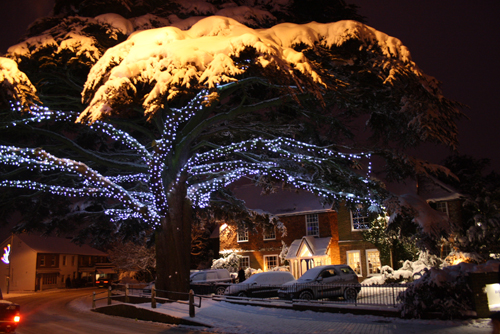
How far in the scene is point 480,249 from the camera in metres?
25.7

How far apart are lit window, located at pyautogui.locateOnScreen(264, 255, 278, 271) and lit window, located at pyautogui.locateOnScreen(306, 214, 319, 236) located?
3.96 metres

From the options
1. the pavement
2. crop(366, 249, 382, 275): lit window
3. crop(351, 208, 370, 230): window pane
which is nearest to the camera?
the pavement

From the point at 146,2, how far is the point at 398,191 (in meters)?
22.6

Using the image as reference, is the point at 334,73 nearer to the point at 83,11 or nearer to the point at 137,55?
the point at 137,55

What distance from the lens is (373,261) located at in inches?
1171

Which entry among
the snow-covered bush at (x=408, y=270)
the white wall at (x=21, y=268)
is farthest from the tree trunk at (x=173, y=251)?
the white wall at (x=21, y=268)

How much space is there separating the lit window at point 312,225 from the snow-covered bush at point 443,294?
20.4m

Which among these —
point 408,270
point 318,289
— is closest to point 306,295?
point 318,289

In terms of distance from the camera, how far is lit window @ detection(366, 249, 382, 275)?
96.8 ft

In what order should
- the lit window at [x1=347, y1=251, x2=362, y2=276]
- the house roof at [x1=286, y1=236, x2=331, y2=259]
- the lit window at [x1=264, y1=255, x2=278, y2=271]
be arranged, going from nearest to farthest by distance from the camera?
1. the lit window at [x1=347, y1=251, x2=362, y2=276]
2. the house roof at [x1=286, y1=236, x2=331, y2=259]
3. the lit window at [x1=264, y1=255, x2=278, y2=271]

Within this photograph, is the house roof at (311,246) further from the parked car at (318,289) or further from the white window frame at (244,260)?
the parked car at (318,289)

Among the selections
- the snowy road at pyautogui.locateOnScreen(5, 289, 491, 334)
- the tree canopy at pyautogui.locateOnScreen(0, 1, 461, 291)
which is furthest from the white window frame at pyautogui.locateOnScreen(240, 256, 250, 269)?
the snowy road at pyautogui.locateOnScreen(5, 289, 491, 334)

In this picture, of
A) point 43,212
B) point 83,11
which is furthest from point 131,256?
point 83,11

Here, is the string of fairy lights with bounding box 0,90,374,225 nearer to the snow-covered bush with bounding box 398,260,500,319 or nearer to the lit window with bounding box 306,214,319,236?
the snow-covered bush with bounding box 398,260,500,319
